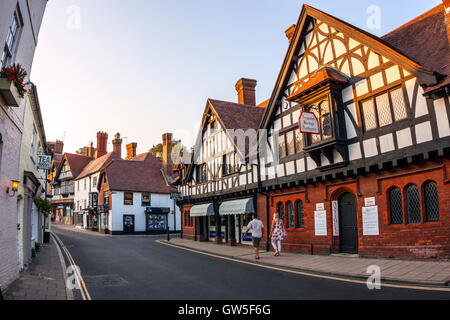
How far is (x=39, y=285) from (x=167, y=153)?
35.2 metres

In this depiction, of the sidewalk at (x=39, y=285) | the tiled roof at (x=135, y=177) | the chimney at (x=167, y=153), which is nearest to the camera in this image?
the sidewalk at (x=39, y=285)

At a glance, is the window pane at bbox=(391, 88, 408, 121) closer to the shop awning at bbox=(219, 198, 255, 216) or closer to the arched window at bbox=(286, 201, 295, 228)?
the arched window at bbox=(286, 201, 295, 228)

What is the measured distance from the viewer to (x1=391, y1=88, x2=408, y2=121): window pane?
39.5 feet

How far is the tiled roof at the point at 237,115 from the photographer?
22841 millimetres

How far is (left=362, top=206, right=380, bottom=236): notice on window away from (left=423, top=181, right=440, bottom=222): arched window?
179 centimetres

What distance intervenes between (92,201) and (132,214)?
22.0 feet

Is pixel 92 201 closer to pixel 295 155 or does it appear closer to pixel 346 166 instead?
pixel 295 155

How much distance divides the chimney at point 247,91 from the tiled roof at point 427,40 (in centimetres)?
1388

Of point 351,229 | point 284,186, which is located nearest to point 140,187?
point 284,186

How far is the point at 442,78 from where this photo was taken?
10727mm

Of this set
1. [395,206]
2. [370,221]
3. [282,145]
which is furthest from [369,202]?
[282,145]

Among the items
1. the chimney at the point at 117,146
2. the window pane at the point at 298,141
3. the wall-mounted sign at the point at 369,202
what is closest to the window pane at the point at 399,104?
the wall-mounted sign at the point at 369,202

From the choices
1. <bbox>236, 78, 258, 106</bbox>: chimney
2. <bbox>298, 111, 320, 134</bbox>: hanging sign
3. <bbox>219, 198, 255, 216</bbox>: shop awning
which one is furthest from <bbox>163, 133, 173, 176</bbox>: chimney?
<bbox>298, 111, 320, 134</bbox>: hanging sign

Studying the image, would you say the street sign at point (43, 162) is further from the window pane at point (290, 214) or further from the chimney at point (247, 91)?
the chimney at point (247, 91)
